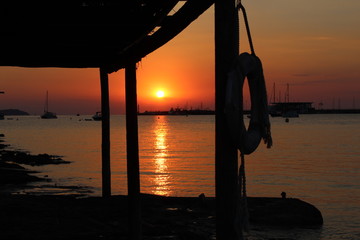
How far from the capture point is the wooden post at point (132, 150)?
10.0m

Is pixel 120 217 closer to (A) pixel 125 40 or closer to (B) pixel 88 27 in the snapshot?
(A) pixel 125 40

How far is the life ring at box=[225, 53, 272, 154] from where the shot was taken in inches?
173

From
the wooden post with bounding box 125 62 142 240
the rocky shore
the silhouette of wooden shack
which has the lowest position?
the rocky shore

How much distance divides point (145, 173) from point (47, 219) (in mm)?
30032

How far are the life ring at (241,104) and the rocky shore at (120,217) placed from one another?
6999 mm

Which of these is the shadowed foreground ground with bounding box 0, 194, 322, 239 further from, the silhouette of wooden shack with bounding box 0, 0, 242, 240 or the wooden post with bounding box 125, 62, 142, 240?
the silhouette of wooden shack with bounding box 0, 0, 242, 240

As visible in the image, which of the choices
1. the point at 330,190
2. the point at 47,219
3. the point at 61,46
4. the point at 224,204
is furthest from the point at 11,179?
the point at 224,204

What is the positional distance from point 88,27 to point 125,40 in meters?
1.26

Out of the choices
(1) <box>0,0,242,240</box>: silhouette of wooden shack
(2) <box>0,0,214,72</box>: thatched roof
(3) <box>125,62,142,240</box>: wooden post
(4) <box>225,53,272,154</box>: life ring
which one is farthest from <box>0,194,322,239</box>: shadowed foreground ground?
(4) <box>225,53,272,154</box>: life ring

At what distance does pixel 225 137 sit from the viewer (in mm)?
4586

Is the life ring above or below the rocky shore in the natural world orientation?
above

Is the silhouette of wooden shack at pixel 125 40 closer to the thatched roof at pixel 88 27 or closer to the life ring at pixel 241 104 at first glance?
the thatched roof at pixel 88 27

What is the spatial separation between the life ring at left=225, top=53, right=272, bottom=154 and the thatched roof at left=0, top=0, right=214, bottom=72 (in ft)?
2.30

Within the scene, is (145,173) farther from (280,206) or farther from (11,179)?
(280,206)
